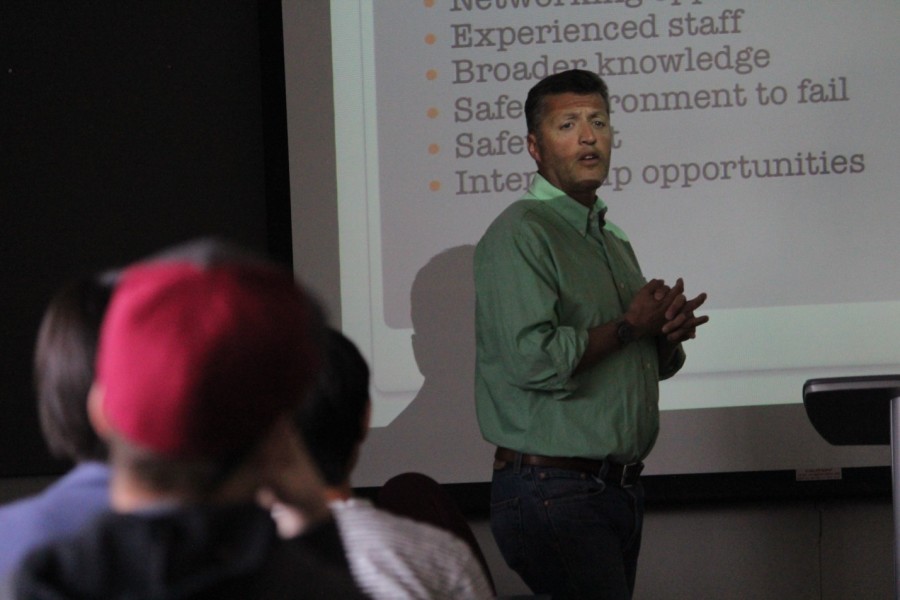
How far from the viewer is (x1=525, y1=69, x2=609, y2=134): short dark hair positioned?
2326 millimetres

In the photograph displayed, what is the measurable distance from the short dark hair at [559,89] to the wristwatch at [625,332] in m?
0.48

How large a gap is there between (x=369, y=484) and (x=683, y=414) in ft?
3.05

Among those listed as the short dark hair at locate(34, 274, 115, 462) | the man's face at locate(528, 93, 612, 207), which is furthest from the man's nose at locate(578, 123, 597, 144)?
the short dark hair at locate(34, 274, 115, 462)

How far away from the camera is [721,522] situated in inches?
128

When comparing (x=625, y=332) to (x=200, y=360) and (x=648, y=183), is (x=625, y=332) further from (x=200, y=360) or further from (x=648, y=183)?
(x=200, y=360)

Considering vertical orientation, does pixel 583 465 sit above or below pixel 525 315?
below

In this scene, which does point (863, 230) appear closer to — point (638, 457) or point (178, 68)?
point (638, 457)

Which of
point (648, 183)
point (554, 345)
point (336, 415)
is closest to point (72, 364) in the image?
point (336, 415)

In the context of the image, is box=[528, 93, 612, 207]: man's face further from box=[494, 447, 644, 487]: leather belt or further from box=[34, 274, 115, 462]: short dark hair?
box=[34, 274, 115, 462]: short dark hair

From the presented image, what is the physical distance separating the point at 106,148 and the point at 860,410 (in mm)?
2379

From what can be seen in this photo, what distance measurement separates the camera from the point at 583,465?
2105 millimetres

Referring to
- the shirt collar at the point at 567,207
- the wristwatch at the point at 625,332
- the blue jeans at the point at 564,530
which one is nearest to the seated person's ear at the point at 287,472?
the blue jeans at the point at 564,530

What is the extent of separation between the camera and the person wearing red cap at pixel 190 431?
0.59m

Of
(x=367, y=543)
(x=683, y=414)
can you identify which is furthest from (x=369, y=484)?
(x=367, y=543)
